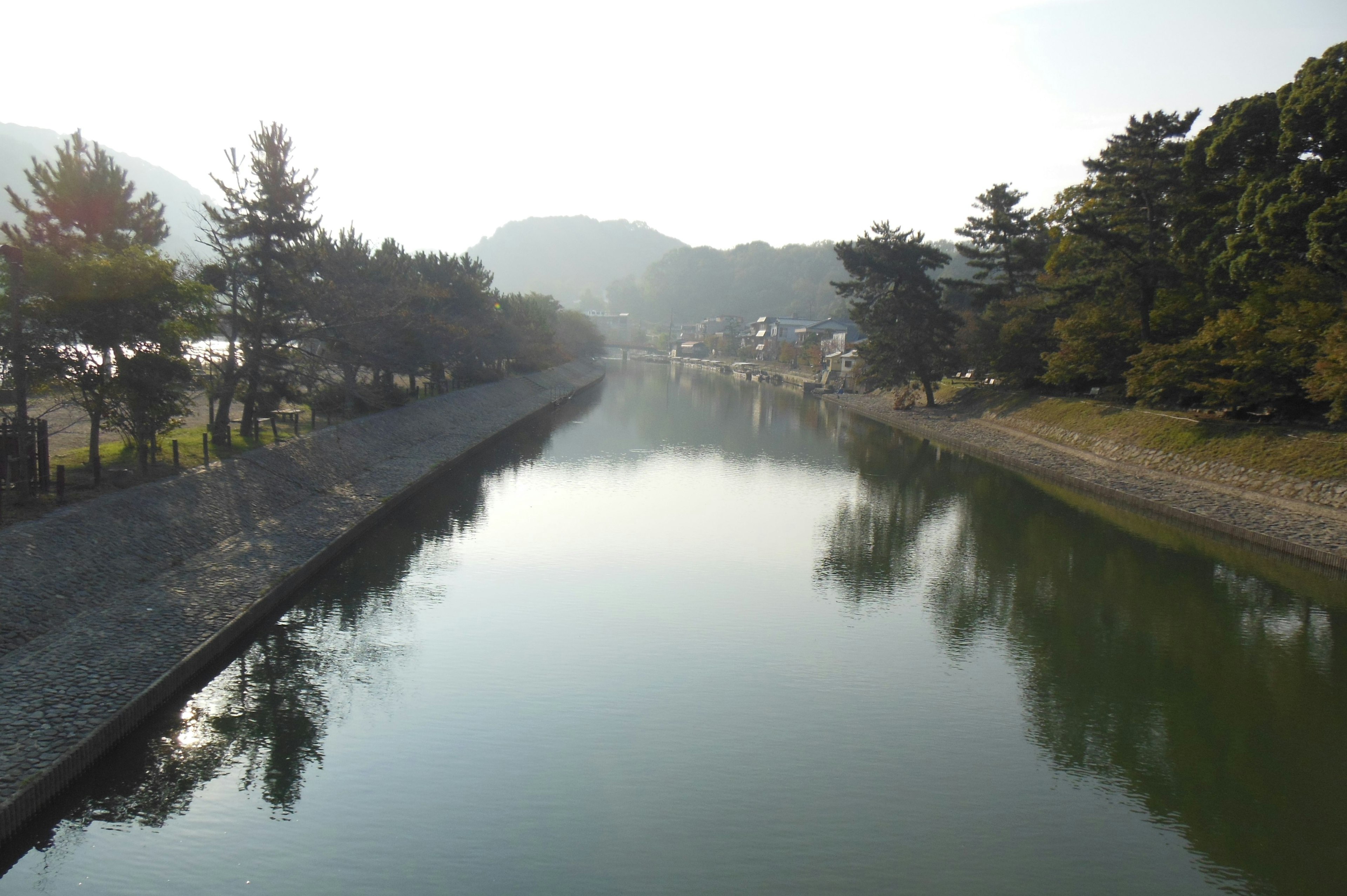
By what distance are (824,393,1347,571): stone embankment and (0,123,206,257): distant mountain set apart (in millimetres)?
105203

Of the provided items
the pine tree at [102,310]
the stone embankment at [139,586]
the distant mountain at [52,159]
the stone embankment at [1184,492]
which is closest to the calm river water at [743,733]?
the stone embankment at [139,586]

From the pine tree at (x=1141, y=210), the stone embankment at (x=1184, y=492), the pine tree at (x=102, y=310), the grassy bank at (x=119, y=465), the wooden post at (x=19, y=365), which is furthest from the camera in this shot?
the pine tree at (x=1141, y=210)

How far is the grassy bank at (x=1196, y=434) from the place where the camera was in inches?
755

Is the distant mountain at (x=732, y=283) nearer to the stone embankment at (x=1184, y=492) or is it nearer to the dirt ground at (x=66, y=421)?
the stone embankment at (x=1184, y=492)

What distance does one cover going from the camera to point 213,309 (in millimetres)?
15875

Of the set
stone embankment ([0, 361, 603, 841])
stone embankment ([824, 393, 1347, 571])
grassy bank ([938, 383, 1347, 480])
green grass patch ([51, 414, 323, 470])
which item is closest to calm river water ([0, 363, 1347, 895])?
stone embankment ([0, 361, 603, 841])

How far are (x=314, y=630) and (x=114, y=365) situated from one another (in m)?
6.73

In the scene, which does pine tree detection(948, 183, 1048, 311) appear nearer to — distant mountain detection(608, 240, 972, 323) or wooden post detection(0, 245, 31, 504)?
wooden post detection(0, 245, 31, 504)

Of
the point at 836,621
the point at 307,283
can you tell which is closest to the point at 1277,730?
the point at 836,621

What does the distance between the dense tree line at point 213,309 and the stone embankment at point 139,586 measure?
174 centimetres

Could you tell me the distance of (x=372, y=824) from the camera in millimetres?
7391

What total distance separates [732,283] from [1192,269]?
14976 cm

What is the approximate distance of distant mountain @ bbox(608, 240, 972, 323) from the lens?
157250 mm

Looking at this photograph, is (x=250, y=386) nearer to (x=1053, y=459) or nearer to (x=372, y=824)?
(x=372, y=824)
